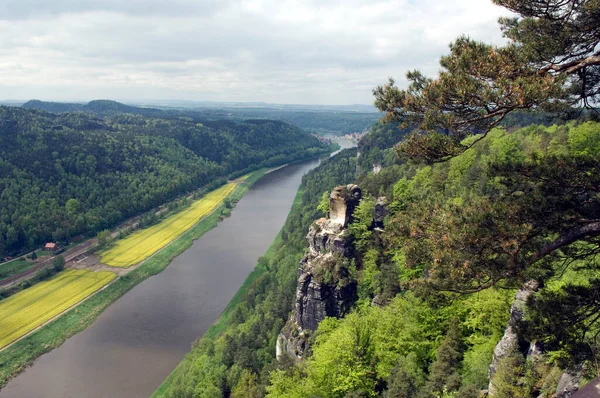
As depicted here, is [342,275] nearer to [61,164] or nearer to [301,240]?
[301,240]

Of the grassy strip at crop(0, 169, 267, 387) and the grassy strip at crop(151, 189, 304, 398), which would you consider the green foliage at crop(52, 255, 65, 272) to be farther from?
the grassy strip at crop(151, 189, 304, 398)

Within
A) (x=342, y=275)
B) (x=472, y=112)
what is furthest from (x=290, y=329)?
(x=472, y=112)

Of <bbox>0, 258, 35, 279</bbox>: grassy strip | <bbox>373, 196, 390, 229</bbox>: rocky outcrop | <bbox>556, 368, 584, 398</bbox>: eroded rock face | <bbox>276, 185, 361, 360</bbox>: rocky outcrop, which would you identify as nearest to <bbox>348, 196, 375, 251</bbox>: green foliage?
<bbox>373, 196, 390, 229</bbox>: rocky outcrop

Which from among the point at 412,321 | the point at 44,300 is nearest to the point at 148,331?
the point at 44,300

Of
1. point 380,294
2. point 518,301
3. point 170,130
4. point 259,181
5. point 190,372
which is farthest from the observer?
point 170,130

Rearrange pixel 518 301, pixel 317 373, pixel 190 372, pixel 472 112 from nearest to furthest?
1. pixel 472 112
2. pixel 518 301
3. pixel 317 373
4. pixel 190 372

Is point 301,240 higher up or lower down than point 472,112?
lower down

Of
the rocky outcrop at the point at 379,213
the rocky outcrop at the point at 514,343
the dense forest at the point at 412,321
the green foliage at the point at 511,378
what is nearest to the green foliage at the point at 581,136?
the dense forest at the point at 412,321
